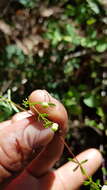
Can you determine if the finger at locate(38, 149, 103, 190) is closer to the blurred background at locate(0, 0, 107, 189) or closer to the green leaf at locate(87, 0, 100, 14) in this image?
the blurred background at locate(0, 0, 107, 189)

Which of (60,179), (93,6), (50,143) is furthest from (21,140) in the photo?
(93,6)

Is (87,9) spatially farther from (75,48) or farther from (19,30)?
(19,30)

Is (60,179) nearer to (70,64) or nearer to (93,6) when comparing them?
(70,64)

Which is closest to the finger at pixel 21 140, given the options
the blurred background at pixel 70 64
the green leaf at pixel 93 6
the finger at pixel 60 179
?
the finger at pixel 60 179

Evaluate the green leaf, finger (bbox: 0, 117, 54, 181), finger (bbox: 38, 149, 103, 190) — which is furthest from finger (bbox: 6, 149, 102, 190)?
the green leaf

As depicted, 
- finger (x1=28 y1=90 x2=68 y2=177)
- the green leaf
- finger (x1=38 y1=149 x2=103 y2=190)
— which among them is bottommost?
finger (x1=38 y1=149 x2=103 y2=190)

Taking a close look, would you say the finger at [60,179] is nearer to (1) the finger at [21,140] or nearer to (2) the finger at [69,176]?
(2) the finger at [69,176]

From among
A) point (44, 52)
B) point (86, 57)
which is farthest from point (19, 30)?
point (86, 57)
